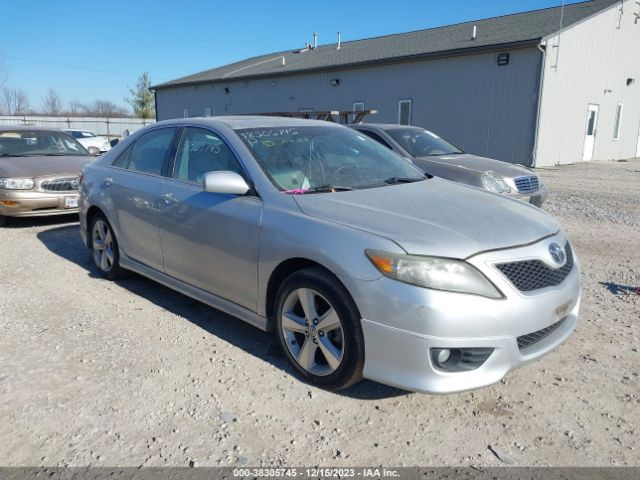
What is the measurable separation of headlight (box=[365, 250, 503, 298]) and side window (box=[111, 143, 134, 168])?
126 inches

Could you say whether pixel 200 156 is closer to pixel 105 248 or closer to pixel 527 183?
pixel 105 248

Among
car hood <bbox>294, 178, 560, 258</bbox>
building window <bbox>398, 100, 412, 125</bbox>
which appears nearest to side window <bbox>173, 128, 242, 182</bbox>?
car hood <bbox>294, 178, 560, 258</bbox>

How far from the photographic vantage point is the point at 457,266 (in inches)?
105

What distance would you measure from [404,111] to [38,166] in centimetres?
1492

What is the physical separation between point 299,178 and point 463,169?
444 centimetres

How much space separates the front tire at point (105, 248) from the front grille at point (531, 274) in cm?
358

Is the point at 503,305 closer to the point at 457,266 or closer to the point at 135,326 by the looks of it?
the point at 457,266

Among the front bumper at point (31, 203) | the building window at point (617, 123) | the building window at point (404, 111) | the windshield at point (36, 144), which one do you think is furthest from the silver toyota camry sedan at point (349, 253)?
the building window at point (617, 123)

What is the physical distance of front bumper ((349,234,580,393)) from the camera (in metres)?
2.60

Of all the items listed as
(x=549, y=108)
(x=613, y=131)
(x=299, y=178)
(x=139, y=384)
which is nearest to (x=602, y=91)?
(x=613, y=131)

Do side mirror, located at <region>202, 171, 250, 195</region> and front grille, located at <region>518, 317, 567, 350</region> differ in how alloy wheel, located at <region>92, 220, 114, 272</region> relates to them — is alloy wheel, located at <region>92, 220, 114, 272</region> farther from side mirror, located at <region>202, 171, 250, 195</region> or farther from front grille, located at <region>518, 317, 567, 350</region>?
→ front grille, located at <region>518, 317, 567, 350</region>

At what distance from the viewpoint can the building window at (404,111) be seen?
Result: 19797 millimetres

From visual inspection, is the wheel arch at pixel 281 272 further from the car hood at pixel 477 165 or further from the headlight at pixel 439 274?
the car hood at pixel 477 165

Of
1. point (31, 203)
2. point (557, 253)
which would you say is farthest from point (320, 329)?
point (31, 203)
